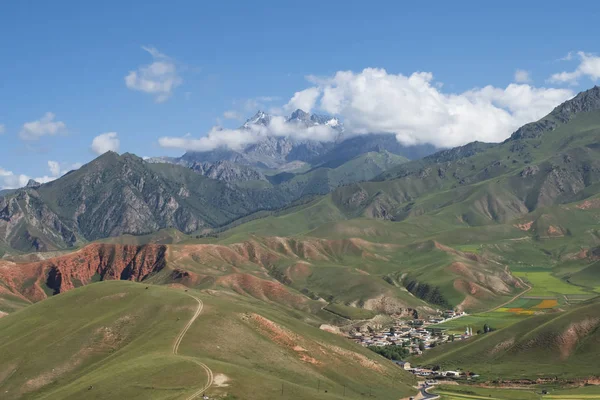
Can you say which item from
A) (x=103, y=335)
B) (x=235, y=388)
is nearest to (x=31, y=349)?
(x=103, y=335)

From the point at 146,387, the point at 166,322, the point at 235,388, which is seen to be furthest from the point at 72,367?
the point at 235,388

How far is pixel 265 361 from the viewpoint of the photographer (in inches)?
7013

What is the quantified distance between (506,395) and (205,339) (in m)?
83.7

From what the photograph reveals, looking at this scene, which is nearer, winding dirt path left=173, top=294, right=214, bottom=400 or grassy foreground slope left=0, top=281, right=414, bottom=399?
winding dirt path left=173, top=294, right=214, bottom=400

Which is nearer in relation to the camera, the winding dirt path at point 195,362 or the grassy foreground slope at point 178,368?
the winding dirt path at point 195,362

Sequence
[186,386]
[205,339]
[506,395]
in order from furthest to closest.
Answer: [506,395]
[205,339]
[186,386]

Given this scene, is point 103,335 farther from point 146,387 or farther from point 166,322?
point 146,387

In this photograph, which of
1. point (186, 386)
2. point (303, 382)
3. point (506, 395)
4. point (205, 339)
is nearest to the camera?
point (186, 386)

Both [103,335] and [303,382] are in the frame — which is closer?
[303,382]

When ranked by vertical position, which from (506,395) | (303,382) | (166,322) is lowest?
(506,395)

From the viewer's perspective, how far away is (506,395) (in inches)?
7785

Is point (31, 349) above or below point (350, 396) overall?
above

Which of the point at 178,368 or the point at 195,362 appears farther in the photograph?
the point at 195,362

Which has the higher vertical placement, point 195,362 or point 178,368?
point 195,362
